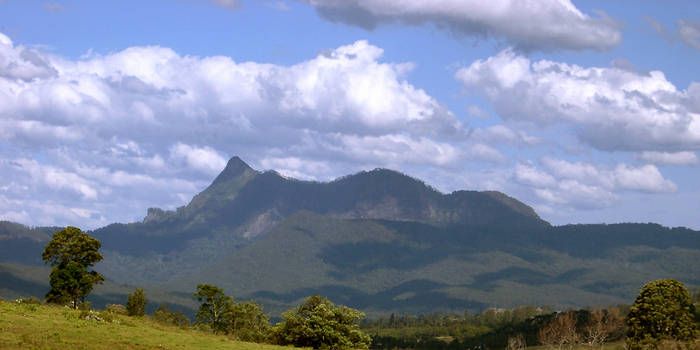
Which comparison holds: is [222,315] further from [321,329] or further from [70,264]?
[321,329]

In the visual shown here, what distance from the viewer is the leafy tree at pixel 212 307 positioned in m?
137

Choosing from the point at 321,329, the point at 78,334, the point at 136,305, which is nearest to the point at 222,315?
the point at 136,305

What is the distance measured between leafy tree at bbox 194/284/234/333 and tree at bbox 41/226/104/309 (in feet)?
65.8

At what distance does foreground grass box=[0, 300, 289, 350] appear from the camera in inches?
2800

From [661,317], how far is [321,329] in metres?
54.0

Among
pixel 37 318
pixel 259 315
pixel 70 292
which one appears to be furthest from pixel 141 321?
pixel 259 315

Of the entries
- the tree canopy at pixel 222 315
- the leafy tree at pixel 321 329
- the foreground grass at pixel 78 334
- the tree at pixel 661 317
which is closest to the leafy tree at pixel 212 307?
the tree canopy at pixel 222 315

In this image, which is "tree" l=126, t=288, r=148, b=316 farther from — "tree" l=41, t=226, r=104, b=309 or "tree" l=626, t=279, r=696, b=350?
"tree" l=626, t=279, r=696, b=350

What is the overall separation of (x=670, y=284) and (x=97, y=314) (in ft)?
286

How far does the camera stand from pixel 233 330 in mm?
148000

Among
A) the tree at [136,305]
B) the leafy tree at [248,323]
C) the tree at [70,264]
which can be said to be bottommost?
the leafy tree at [248,323]

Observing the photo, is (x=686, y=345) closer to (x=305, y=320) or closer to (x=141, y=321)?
(x=305, y=320)

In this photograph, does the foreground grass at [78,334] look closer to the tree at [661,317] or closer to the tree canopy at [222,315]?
the tree canopy at [222,315]

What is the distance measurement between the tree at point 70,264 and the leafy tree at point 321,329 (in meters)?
31.1
